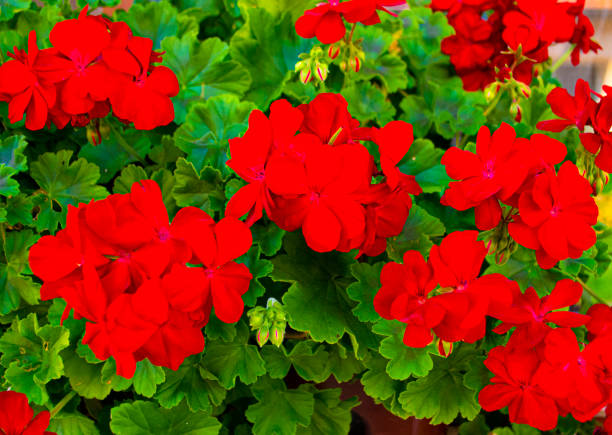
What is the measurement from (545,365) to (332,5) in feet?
1.38

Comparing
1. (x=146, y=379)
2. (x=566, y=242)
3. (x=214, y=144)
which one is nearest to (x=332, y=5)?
(x=214, y=144)

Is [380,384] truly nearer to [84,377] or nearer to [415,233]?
[415,233]

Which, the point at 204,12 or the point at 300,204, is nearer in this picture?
the point at 300,204

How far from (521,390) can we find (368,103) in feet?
1.48

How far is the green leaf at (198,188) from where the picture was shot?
74 centimetres

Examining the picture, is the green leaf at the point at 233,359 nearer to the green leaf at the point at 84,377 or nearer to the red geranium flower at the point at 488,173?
the green leaf at the point at 84,377

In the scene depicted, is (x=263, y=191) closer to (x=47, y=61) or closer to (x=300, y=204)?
(x=300, y=204)

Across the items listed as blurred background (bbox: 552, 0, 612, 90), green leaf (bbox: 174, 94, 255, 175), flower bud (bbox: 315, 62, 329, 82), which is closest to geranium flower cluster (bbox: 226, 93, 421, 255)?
flower bud (bbox: 315, 62, 329, 82)

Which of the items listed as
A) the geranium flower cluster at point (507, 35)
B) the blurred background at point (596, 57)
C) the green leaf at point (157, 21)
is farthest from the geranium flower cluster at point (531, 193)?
the blurred background at point (596, 57)

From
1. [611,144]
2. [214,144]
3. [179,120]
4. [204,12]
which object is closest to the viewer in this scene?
[611,144]

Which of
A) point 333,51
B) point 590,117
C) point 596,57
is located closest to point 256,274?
point 333,51

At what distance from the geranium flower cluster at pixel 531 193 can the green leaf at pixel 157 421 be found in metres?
0.39

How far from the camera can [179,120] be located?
0.89 metres

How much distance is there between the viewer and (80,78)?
645mm
